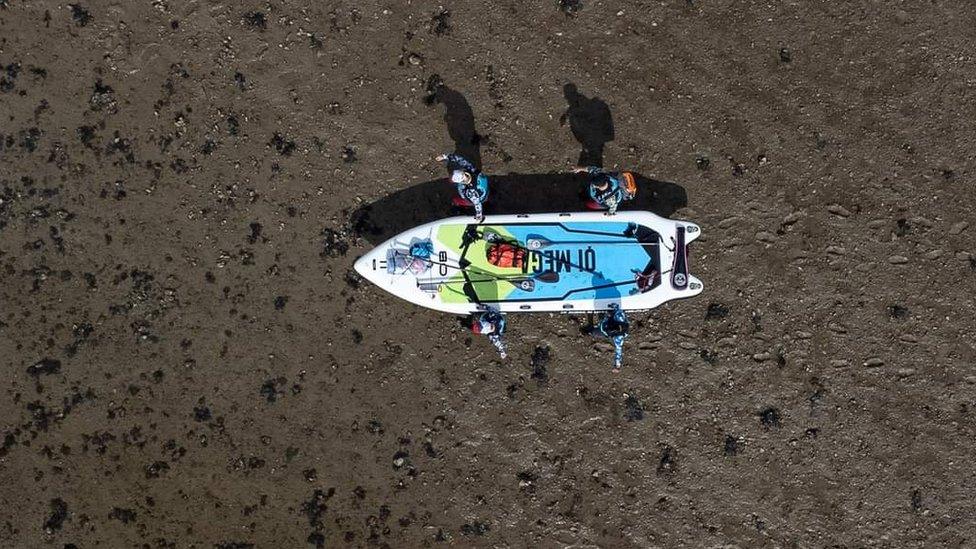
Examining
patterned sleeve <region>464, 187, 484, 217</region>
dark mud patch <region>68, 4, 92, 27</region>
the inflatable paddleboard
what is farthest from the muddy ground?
patterned sleeve <region>464, 187, 484, 217</region>

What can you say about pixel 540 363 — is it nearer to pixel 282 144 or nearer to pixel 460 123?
pixel 460 123

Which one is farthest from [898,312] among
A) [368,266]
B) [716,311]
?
[368,266]

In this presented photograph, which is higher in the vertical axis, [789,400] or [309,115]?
[309,115]

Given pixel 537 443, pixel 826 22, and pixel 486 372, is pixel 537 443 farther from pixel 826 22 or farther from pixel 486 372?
pixel 826 22

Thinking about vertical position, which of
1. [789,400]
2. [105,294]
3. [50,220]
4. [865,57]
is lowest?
[789,400]

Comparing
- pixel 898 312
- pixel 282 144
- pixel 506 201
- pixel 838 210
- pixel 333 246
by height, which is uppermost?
pixel 282 144

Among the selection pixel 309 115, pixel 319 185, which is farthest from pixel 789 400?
pixel 309 115

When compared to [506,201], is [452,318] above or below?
below

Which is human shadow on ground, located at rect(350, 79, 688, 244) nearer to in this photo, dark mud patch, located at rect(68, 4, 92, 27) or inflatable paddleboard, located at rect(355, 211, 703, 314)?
inflatable paddleboard, located at rect(355, 211, 703, 314)
